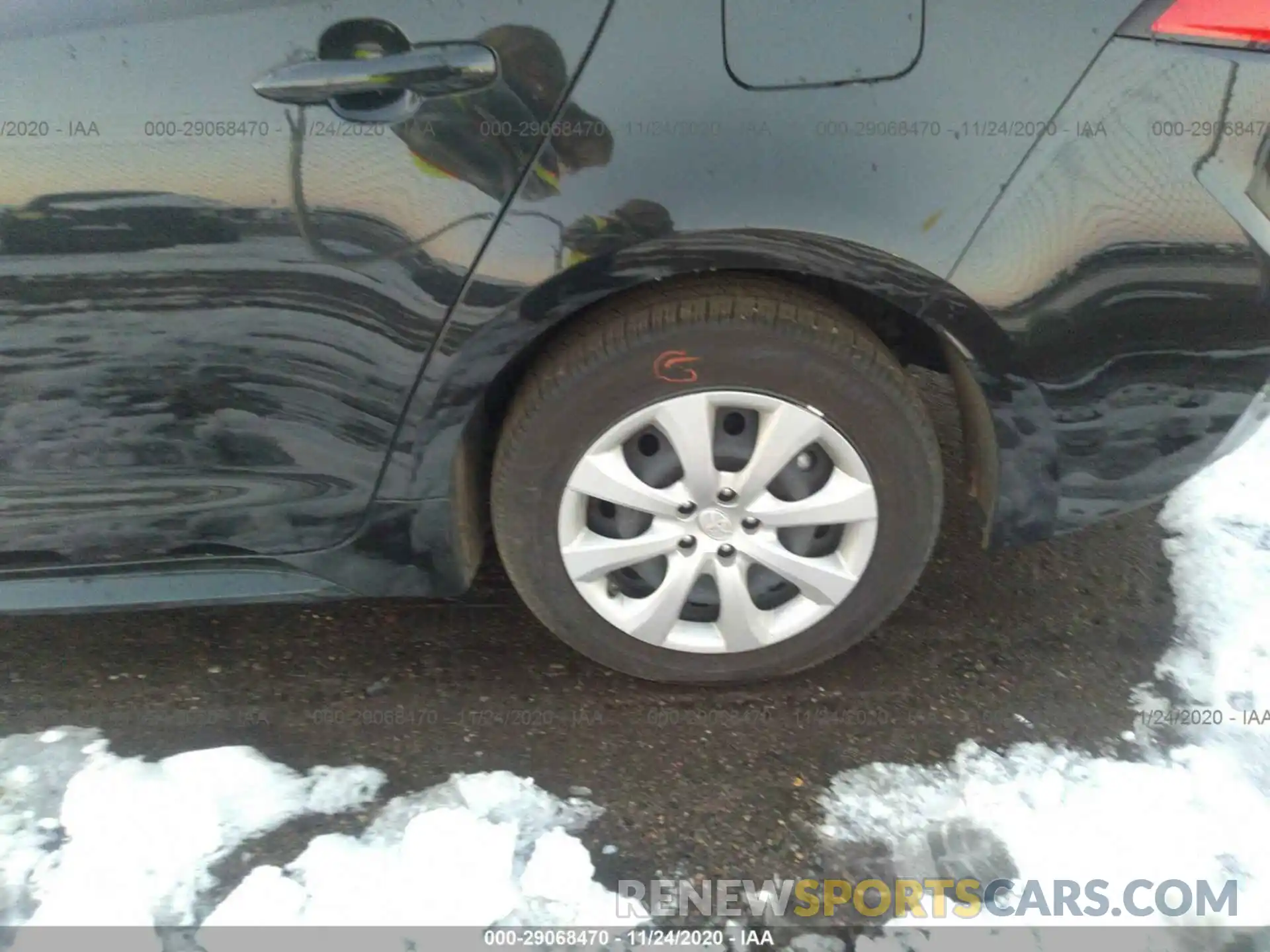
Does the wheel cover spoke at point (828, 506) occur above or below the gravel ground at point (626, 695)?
above

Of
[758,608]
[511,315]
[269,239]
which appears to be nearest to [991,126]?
[511,315]

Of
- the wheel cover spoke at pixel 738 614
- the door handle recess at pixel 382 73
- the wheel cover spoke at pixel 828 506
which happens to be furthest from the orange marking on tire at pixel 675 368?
the door handle recess at pixel 382 73

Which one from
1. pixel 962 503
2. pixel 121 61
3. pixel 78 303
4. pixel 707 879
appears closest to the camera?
pixel 121 61

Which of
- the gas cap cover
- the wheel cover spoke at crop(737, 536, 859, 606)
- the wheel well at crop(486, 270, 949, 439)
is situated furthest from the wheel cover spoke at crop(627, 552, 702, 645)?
the gas cap cover

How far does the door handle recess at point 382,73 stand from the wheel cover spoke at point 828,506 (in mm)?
914

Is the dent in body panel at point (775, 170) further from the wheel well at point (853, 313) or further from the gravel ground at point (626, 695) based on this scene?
the gravel ground at point (626, 695)

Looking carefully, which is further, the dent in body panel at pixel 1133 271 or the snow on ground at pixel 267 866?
the snow on ground at pixel 267 866

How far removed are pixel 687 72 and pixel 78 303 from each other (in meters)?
1.10

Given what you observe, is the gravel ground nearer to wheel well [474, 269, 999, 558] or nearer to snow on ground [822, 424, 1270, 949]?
snow on ground [822, 424, 1270, 949]

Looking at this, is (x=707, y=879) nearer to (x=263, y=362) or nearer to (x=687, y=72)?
(x=263, y=362)

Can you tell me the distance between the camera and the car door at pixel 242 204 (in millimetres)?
1583

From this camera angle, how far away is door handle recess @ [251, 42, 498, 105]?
1.58 metres

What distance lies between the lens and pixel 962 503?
2.73 meters

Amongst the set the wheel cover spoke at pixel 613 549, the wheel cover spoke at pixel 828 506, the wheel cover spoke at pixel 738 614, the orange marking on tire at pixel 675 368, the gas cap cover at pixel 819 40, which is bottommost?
the wheel cover spoke at pixel 738 614
